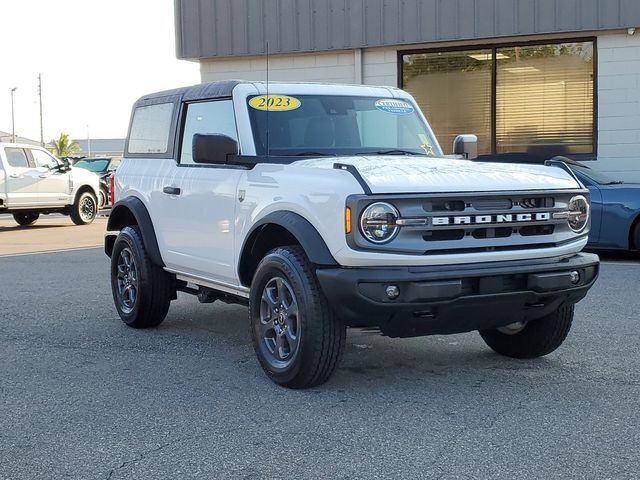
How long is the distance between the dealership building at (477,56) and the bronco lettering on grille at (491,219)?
11.1 m

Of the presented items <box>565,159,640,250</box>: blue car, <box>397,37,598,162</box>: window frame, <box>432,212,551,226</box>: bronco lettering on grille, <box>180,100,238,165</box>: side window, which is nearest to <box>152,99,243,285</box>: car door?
<box>180,100,238,165</box>: side window

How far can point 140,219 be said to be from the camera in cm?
731

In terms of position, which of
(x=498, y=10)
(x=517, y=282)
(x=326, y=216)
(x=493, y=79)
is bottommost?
(x=517, y=282)

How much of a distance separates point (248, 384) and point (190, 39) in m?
14.6

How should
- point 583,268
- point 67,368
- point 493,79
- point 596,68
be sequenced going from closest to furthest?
point 583,268
point 67,368
point 596,68
point 493,79

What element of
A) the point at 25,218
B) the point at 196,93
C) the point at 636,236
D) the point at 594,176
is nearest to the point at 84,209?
the point at 25,218

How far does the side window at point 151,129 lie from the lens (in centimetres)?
734

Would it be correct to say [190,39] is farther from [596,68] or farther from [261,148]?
[261,148]

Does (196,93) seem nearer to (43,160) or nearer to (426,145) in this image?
(426,145)

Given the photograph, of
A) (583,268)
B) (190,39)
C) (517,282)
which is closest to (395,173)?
(517,282)

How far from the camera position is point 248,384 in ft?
18.5

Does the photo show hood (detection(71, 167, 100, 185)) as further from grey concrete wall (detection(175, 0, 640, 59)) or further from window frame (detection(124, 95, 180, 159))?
window frame (detection(124, 95, 180, 159))

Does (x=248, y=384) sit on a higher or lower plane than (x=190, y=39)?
lower

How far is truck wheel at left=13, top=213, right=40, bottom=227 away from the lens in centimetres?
2079
